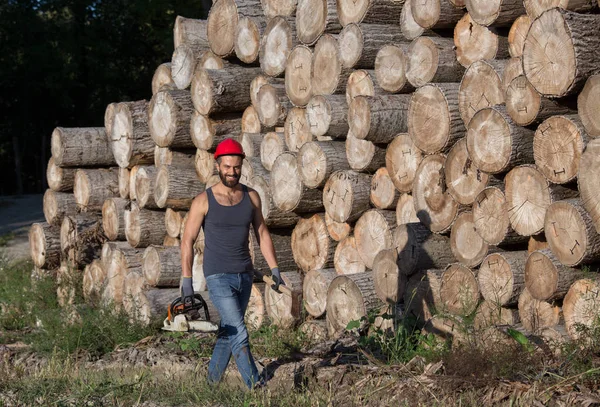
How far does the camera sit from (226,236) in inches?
268

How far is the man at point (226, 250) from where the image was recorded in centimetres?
667

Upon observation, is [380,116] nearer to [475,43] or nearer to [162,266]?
[475,43]

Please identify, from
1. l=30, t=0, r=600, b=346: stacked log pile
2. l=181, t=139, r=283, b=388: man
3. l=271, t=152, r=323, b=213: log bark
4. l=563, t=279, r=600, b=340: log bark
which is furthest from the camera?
l=271, t=152, r=323, b=213: log bark

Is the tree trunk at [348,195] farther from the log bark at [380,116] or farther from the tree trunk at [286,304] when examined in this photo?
the tree trunk at [286,304]

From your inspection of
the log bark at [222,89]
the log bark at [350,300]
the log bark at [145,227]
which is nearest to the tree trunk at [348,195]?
the log bark at [350,300]

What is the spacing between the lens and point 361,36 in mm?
8109

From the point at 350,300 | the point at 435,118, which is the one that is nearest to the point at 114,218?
the point at 350,300

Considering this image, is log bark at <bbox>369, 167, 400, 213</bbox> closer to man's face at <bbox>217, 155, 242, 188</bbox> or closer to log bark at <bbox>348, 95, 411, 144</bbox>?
log bark at <bbox>348, 95, 411, 144</bbox>

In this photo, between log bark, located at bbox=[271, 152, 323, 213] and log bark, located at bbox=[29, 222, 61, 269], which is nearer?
log bark, located at bbox=[271, 152, 323, 213]

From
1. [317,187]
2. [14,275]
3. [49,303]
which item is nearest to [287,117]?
[317,187]

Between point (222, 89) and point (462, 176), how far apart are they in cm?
350

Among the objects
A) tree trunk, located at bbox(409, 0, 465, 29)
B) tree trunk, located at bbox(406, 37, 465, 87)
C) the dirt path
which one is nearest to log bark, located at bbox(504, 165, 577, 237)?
tree trunk, located at bbox(406, 37, 465, 87)

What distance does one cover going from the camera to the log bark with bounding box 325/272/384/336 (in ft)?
26.2

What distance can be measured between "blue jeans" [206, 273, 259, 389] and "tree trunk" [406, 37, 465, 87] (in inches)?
88.1
